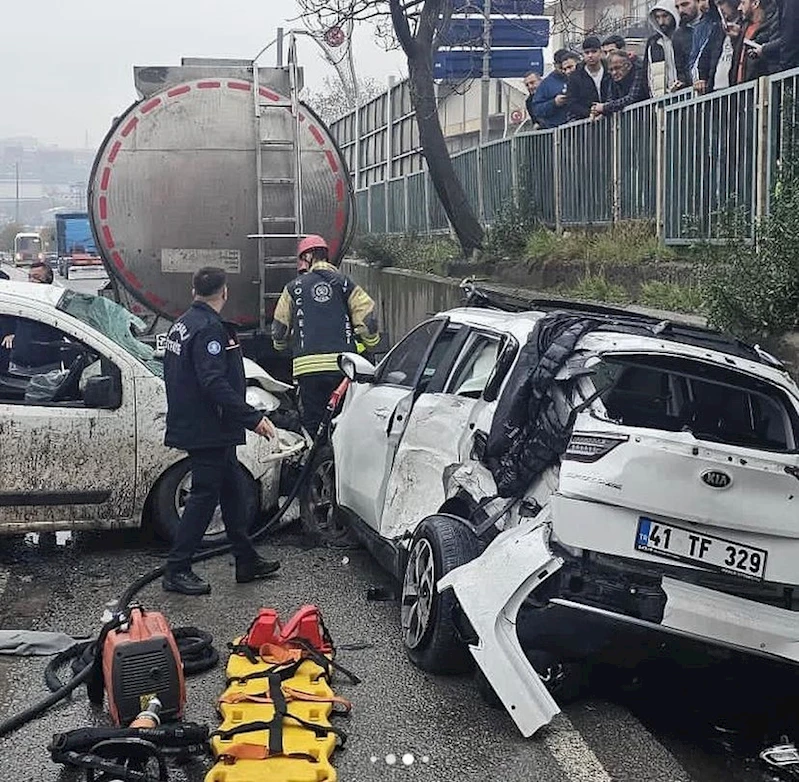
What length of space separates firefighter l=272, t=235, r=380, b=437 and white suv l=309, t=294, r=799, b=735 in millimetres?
2884

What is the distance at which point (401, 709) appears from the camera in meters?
4.99

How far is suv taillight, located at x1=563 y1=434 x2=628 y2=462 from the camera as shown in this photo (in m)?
4.53

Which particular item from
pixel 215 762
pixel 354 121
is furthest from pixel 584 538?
pixel 354 121

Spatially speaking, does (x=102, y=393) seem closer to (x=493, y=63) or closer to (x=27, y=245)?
(x=493, y=63)

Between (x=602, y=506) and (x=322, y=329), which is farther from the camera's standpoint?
(x=322, y=329)

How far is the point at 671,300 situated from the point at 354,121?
1657 centimetres

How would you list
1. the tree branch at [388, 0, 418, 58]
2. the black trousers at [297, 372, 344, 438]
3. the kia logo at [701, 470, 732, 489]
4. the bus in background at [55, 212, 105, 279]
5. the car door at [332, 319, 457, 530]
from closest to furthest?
the kia logo at [701, 470, 732, 489] < the car door at [332, 319, 457, 530] < the black trousers at [297, 372, 344, 438] < the tree branch at [388, 0, 418, 58] < the bus in background at [55, 212, 105, 279]

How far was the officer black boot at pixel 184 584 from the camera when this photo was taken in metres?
6.59

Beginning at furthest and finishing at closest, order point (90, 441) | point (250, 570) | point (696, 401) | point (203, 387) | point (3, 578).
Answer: point (90, 441), point (3, 578), point (250, 570), point (203, 387), point (696, 401)

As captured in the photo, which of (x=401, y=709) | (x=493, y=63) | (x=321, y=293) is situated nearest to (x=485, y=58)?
(x=493, y=63)

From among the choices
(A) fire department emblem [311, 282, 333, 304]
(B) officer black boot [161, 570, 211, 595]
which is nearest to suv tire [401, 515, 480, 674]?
(B) officer black boot [161, 570, 211, 595]

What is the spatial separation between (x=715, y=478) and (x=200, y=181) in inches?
275

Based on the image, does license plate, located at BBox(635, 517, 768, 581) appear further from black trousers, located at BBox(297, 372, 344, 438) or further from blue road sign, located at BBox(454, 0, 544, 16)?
blue road sign, located at BBox(454, 0, 544, 16)

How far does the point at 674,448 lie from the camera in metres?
4.47
